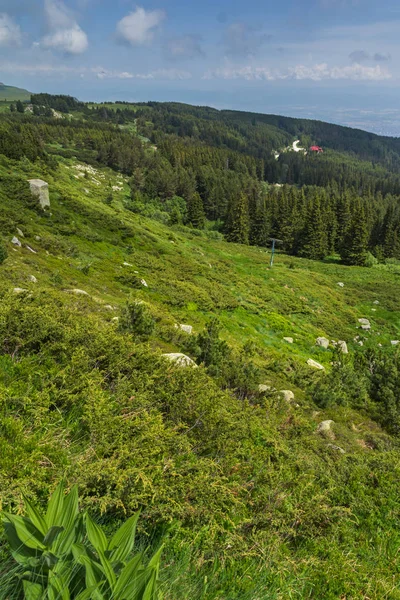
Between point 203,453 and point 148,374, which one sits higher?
point 148,374

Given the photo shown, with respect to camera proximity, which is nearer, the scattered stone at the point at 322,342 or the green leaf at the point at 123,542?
the green leaf at the point at 123,542

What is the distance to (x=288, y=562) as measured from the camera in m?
3.50

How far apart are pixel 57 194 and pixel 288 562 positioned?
112ft

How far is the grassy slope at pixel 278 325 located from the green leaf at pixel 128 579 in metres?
0.70

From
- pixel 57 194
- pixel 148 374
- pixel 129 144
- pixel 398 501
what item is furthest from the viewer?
pixel 129 144

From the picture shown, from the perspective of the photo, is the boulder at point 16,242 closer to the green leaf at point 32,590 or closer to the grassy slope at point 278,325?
the grassy slope at point 278,325

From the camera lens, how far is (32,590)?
1912mm

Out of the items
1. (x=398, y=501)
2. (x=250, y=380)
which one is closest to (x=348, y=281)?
(x=250, y=380)

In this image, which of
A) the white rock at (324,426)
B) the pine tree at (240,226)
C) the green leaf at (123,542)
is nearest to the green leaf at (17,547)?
the green leaf at (123,542)

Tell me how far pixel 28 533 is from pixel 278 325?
21.2 meters

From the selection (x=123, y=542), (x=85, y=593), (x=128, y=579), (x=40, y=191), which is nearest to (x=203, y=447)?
(x=123, y=542)

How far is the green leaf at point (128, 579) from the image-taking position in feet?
6.49

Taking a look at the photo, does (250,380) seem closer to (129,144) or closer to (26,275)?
(26,275)

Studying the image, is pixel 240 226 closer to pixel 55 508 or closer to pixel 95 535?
pixel 55 508
